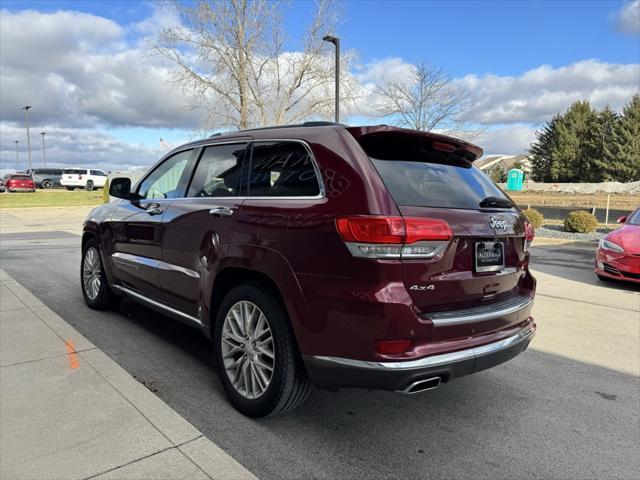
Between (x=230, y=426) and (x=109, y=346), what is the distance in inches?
72.9

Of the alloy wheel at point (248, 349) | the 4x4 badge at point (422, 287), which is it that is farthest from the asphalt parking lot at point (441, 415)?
the 4x4 badge at point (422, 287)

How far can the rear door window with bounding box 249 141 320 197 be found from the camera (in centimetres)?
285

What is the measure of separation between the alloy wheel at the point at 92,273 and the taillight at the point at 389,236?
3694 mm

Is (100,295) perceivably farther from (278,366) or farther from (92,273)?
(278,366)

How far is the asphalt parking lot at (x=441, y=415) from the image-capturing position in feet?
8.75

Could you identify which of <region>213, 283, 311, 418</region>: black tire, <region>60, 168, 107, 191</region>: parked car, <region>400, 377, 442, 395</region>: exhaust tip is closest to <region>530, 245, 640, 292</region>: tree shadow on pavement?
<region>400, 377, 442, 395</region>: exhaust tip

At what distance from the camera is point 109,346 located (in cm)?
430

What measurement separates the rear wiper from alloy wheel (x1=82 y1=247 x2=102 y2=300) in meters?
4.02

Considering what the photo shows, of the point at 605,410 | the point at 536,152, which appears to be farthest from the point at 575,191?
the point at 605,410

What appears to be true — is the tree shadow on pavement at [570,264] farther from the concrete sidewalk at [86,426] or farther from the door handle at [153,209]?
the concrete sidewalk at [86,426]

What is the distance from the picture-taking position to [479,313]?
2771 mm

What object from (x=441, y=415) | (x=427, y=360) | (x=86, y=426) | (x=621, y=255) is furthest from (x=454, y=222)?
(x=621, y=255)

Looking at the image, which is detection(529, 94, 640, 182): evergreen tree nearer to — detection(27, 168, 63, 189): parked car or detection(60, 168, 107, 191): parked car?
detection(60, 168, 107, 191): parked car

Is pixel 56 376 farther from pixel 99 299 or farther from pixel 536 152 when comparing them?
pixel 536 152
